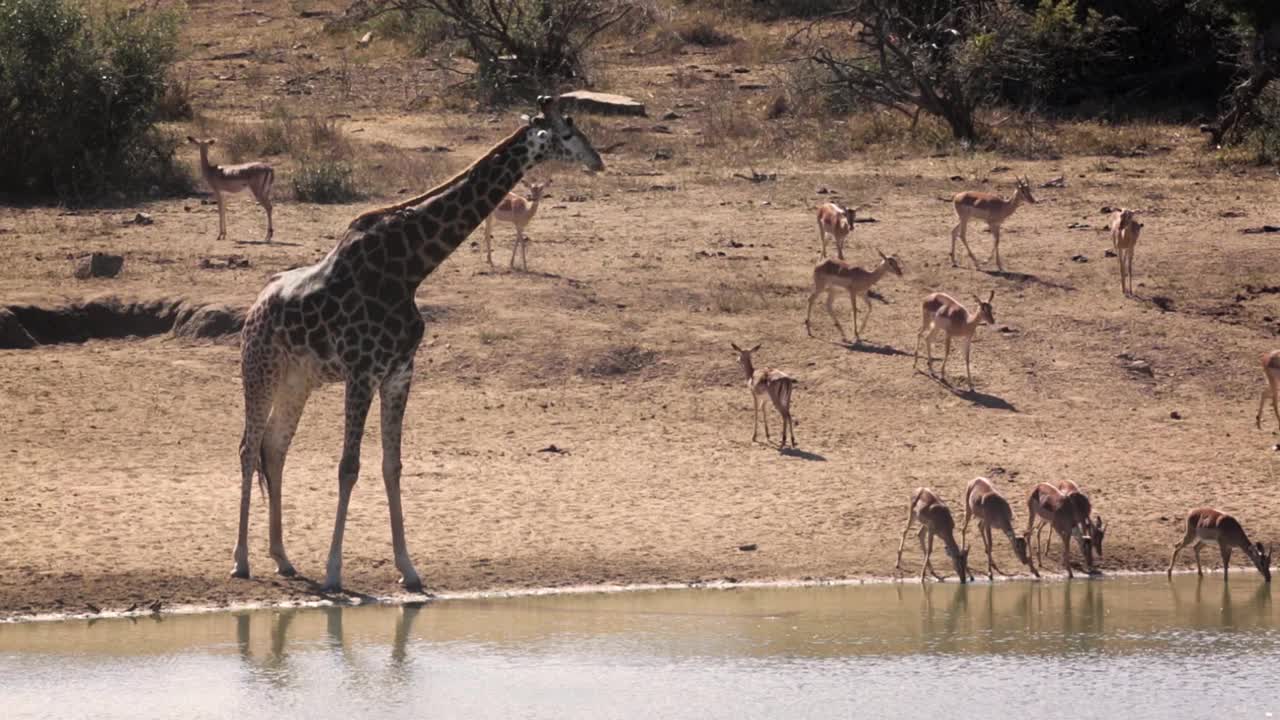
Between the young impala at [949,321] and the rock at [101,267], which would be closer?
the young impala at [949,321]

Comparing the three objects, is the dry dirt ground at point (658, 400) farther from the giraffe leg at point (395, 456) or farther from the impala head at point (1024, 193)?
the impala head at point (1024, 193)

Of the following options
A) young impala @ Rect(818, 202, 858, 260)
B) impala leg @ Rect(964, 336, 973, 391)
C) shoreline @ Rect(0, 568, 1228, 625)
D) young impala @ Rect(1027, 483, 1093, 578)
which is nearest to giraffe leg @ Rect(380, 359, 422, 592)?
shoreline @ Rect(0, 568, 1228, 625)

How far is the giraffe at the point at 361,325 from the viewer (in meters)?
12.1

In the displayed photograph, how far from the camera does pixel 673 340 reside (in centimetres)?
1788

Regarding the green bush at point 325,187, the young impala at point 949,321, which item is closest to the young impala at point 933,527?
the young impala at point 949,321

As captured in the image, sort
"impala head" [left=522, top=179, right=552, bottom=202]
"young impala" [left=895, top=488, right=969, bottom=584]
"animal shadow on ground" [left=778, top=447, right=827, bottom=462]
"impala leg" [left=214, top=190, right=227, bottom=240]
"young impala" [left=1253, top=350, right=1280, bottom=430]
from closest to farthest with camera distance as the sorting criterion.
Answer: "young impala" [left=895, top=488, right=969, bottom=584] < "animal shadow on ground" [left=778, top=447, right=827, bottom=462] < "young impala" [left=1253, top=350, right=1280, bottom=430] < "impala head" [left=522, top=179, right=552, bottom=202] < "impala leg" [left=214, top=190, right=227, bottom=240]

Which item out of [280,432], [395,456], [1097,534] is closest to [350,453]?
[395,456]

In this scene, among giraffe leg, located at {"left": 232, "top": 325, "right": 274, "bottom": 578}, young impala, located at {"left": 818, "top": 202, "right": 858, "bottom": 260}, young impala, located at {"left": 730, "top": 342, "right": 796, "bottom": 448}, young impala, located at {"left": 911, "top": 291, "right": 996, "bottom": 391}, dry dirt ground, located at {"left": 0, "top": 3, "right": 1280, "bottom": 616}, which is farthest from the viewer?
young impala, located at {"left": 818, "top": 202, "right": 858, "bottom": 260}

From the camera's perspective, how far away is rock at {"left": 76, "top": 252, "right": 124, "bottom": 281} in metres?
19.1

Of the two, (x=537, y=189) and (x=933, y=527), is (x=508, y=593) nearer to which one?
(x=933, y=527)

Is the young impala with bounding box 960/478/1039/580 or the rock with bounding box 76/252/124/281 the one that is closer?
the young impala with bounding box 960/478/1039/580

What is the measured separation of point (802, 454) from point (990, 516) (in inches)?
99.9

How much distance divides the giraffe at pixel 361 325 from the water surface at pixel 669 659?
83cm

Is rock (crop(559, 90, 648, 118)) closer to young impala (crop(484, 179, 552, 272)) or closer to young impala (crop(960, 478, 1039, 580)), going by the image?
young impala (crop(484, 179, 552, 272))
